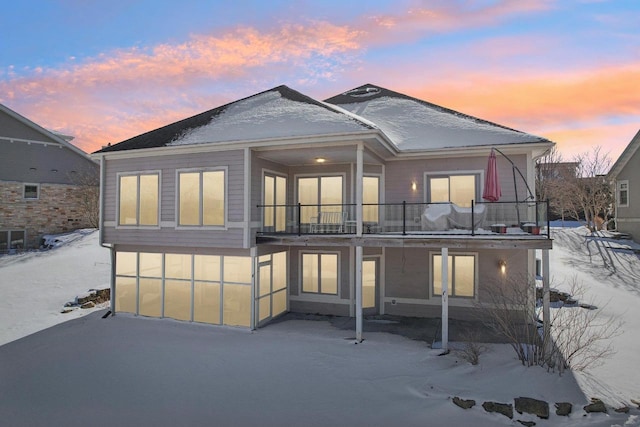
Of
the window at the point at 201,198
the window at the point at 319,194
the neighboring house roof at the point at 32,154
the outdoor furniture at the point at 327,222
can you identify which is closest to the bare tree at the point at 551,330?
the outdoor furniture at the point at 327,222

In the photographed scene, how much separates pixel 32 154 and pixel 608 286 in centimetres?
3626

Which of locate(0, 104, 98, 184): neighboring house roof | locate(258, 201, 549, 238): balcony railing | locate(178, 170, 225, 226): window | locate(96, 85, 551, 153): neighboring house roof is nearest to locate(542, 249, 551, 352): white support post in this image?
locate(258, 201, 549, 238): balcony railing

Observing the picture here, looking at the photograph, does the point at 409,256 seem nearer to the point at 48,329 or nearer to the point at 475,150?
the point at 475,150

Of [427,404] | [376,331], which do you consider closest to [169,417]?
[427,404]

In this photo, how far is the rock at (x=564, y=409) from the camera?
7.30m

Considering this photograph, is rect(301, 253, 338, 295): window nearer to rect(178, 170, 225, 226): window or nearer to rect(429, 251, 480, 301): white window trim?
rect(429, 251, 480, 301): white window trim

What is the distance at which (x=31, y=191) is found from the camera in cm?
2762

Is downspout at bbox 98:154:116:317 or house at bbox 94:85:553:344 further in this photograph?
downspout at bbox 98:154:116:317

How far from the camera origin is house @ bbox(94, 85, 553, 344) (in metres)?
12.4

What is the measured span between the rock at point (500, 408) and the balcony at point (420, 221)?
4506 mm

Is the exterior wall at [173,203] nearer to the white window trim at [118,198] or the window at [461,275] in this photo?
the white window trim at [118,198]

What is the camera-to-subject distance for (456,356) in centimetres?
1006

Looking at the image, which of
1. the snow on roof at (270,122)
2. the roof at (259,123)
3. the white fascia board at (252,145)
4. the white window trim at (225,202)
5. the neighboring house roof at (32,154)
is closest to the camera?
the white fascia board at (252,145)

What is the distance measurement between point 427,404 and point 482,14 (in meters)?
13.4
